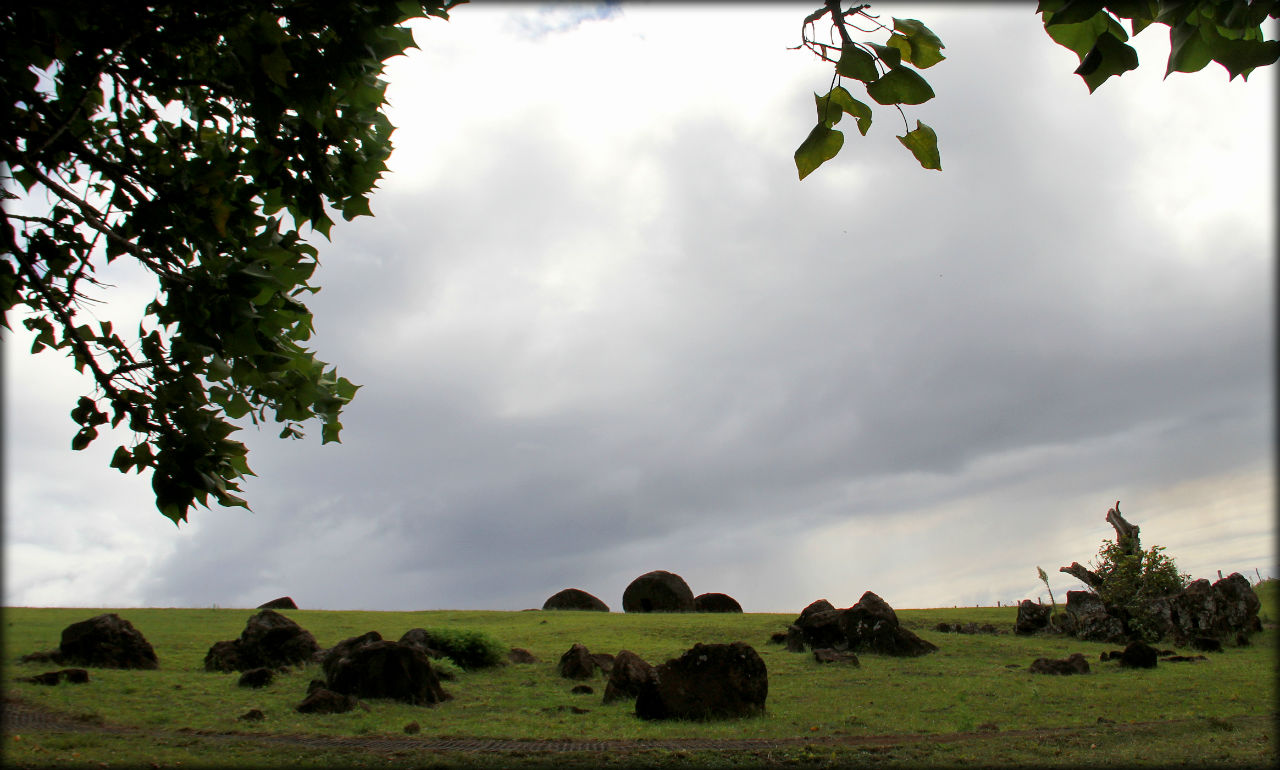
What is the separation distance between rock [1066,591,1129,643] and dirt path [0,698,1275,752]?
64.5 feet

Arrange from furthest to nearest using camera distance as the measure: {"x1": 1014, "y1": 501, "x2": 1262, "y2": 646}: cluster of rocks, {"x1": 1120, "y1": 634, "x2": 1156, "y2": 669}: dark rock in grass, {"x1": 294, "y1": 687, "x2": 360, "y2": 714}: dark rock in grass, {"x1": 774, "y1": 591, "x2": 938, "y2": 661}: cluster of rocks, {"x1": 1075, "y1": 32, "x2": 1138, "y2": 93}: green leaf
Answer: {"x1": 1014, "y1": 501, "x2": 1262, "y2": 646}: cluster of rocks
{"x1": 774, "y1": 591, "x2": 938, "y2": 661}: cluster of rocks
{"x1": 1120, "y1": 634, "x2": 1156, "y2": 669}: dark rock in grass
{"x1": 294, "y1": 687, "x2": 360, "y2": 714}: dark rock in grass
{"x1": 1075, "y1": 32, "x2": 1138, "y2": 93}: green leaf

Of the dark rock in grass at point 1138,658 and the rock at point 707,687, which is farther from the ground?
the rock at point 707,687

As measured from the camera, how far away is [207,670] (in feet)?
67.9

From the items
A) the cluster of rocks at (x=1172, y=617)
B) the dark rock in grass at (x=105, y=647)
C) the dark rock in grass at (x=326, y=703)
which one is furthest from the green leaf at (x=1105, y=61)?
the cluster of rocks at (x=1172, y=617)

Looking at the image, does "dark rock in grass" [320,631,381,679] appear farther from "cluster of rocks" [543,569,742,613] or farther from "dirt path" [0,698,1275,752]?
"cluster of rocks" [543,569,742,613]

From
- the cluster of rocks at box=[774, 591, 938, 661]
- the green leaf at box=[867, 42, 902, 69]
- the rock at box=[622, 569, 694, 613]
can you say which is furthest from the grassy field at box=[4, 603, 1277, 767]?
the rock at box=[622, 569, 694, 613]

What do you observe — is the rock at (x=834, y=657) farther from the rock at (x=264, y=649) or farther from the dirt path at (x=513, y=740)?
the rock at (x=264, y=649)

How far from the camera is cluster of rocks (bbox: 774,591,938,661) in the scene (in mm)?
26438

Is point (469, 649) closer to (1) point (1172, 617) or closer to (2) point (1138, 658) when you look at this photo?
(2) point (1138, 658)

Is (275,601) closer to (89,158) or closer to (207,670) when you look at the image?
(207,670)

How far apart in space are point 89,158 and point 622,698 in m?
14.3

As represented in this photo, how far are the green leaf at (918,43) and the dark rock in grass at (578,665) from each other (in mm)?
19683

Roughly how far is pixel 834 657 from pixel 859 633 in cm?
347

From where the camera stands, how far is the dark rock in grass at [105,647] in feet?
65.2
